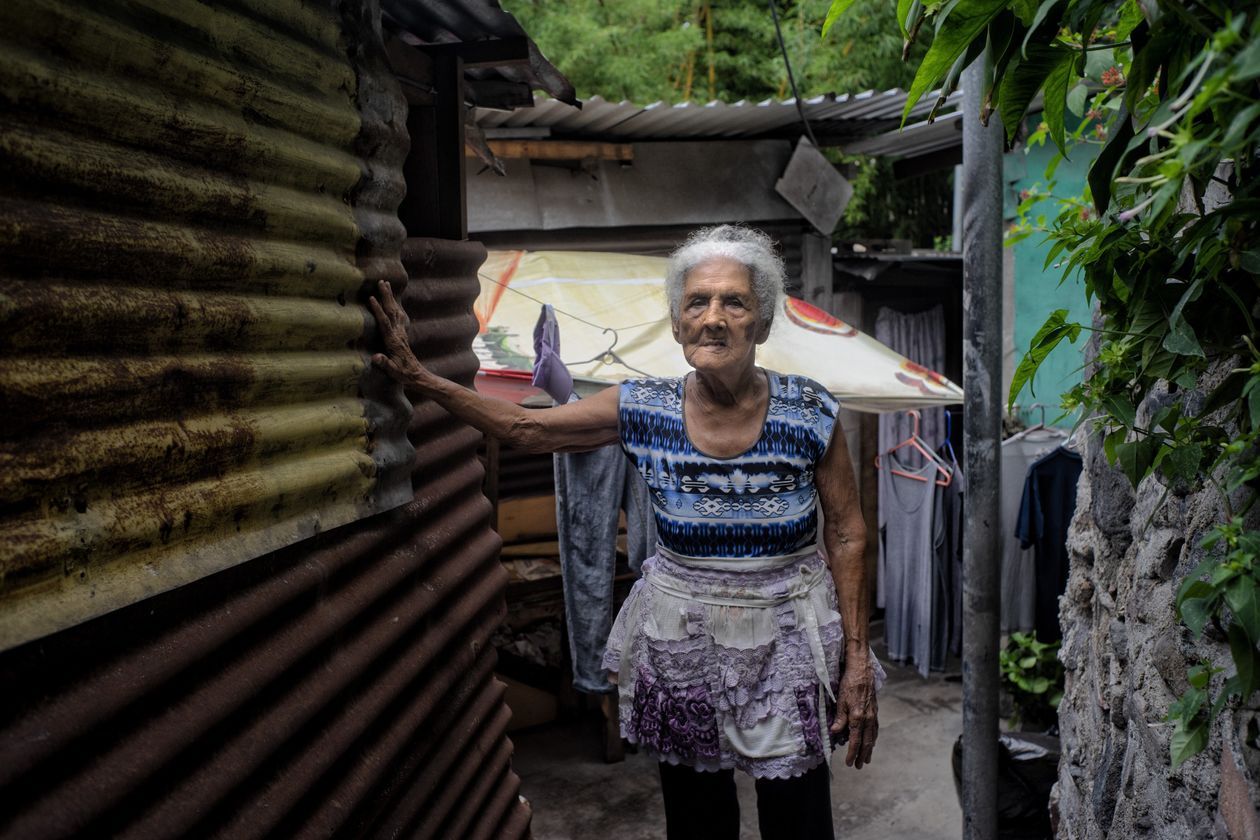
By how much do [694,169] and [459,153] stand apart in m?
4.88

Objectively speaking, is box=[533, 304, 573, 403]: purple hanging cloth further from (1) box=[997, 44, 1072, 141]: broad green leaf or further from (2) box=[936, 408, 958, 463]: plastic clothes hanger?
(2) box=[936, 408, 958, 463]: plastic clothes hanger

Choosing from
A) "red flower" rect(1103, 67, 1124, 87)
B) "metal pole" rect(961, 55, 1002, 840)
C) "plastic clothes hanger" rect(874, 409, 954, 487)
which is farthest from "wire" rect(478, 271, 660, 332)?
"plastic clothes hanger" rect(874, 409, 954, 487)

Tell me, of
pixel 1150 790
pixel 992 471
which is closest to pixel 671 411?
pixel 992 471

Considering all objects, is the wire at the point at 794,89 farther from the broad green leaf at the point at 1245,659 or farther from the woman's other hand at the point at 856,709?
the broad green leaf at the point at 1245,659

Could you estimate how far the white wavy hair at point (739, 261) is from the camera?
9.77 ft

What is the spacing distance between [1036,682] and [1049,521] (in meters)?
1.10

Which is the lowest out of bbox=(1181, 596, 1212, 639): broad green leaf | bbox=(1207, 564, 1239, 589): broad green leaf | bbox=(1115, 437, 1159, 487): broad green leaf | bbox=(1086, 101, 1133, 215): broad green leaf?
bbox=(1181, 596, 1212, 639): broad green leaf

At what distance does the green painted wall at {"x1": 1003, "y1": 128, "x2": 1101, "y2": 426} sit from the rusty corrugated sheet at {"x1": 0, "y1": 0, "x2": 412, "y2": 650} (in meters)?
6.65

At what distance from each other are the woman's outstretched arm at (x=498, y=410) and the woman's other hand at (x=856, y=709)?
959mm

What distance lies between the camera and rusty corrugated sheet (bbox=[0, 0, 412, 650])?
4.36ft

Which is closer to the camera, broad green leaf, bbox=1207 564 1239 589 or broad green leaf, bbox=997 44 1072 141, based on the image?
broad green leaf, bbox=1207 564 1239 589

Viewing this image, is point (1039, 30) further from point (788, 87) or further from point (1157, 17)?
point (788, 87)

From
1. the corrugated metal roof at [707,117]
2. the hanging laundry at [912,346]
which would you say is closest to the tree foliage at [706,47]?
the hanging laundry at [912,346]

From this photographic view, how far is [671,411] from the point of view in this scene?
3.04 metres
